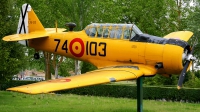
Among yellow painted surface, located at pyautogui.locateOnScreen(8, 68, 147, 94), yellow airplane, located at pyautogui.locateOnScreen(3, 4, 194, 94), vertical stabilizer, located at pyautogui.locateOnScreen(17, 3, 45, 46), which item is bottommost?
yellow painted surface, located at pyautogui.locateOnScreen(8, 68, 147, 94)

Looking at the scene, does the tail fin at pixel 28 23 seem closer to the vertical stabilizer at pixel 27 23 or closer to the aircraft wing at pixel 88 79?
the vertical stabilizer at pixel 27 23

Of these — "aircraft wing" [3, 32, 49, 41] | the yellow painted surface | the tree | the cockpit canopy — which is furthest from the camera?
the tree

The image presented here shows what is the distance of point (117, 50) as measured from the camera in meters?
14.2

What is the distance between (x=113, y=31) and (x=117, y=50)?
872mm

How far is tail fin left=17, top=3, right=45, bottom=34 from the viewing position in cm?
1683

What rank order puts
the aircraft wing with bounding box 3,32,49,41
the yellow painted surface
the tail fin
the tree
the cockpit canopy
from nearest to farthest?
the yellow painted surface < the cockpit canopy < the aircraft wing with bounding box 3,32,49,41 < the tail fin < the tree

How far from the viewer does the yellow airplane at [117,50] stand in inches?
508

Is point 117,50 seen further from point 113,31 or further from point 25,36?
point 25,36

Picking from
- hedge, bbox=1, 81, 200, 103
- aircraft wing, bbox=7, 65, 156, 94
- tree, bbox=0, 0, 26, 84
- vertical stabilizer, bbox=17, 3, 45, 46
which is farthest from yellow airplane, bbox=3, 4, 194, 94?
hedge, bbox=1, 81, 200, 103

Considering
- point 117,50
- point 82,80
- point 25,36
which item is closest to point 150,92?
point 117,50

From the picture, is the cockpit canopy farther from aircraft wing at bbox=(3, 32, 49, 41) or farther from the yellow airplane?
aircraft wing at bbox=(3, 32, 49, 41)

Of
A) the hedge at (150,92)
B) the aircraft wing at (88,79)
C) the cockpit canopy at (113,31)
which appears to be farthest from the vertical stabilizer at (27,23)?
the hedge at (150,92)

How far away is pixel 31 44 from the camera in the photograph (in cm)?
1645

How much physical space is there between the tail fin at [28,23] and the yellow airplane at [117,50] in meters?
0.37
